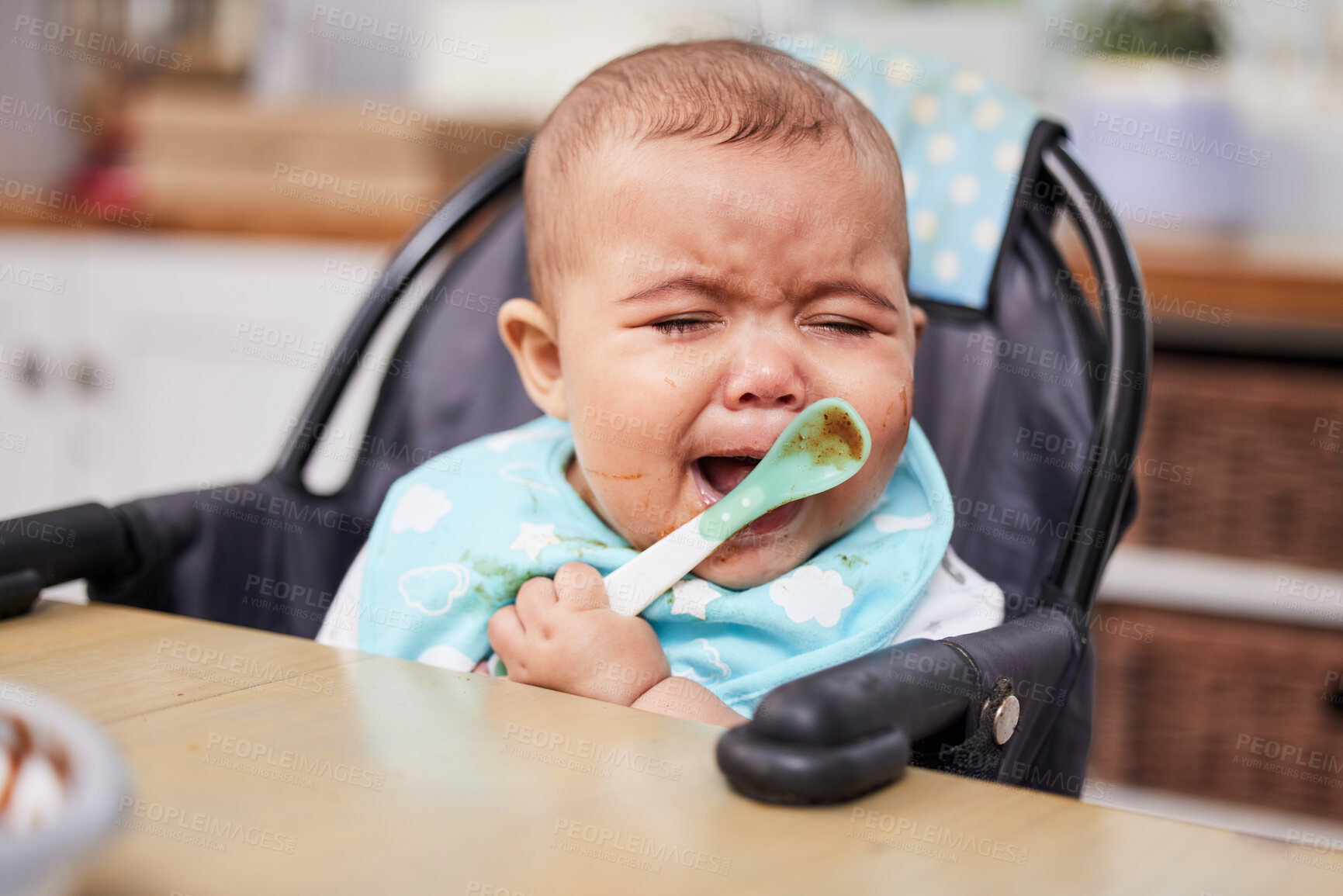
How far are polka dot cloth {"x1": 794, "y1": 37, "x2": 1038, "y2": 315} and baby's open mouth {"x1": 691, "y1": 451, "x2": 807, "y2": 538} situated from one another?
327 millimetres

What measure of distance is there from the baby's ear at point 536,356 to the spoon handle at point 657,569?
0.60 ft

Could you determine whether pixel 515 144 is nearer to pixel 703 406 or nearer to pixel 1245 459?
pixel 703 406

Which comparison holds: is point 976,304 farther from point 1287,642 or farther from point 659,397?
point 1287,642

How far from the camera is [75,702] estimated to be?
550 millimetres

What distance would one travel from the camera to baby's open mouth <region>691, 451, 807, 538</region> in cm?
80

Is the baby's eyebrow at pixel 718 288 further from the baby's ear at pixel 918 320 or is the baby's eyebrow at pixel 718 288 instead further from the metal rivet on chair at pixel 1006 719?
the metal rivet on chair at pixel 1006 719

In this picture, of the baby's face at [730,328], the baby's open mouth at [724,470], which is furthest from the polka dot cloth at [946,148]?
the baby's open mouth at [724,470]

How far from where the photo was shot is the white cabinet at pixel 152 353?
84.4 inches

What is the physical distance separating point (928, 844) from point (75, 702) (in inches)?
16.1

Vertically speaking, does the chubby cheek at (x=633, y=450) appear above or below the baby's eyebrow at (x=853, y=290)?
below

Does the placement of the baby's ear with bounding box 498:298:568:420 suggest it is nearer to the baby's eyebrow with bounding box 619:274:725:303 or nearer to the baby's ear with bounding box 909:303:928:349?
the baby's eyebrow with bounding box 619:274:725:303

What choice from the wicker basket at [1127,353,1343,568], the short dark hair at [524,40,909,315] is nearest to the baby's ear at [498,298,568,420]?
the short dark hair at [524,40,909,315]

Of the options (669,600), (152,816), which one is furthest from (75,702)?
(669,600)

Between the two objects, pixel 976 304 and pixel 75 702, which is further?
pixel 976 304
